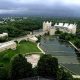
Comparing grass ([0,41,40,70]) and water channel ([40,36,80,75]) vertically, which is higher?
grass ([0,41,40,70])

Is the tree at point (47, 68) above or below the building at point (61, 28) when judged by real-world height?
above

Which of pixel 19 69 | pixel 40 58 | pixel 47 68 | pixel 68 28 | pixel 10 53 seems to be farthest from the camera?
pixel 68 28

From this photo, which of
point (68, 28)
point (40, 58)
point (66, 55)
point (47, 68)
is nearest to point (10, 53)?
point (66, 55)

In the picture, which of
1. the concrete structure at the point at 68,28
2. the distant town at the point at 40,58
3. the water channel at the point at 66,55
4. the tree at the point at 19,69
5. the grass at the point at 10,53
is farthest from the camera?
the concrete structure at the point at 68,28

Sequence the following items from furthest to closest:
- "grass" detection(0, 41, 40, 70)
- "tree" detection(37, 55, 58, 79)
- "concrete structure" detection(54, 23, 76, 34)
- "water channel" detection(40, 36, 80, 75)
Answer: "concrete structure" detection(54, 23, 76, 34) → "water channel" detection(40, 36, 80, 75) → "grass" detection(0, 41, 40, 70) → "tree" detection(37, 55, 58, 79)

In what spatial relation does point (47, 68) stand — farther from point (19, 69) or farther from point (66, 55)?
point (66, 55)

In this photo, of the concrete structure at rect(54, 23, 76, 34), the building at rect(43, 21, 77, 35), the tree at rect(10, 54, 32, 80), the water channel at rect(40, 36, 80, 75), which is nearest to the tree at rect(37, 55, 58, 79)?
the tree at rect(10, 54, 32, 80)

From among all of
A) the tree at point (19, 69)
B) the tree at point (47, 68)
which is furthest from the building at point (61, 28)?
the tree at point (19, 69)

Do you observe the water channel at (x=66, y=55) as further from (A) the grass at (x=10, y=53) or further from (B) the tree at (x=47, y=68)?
(B) the tree at (x=47, y=68)

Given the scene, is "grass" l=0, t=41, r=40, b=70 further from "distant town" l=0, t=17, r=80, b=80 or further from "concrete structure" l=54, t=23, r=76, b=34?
"concrete structure" l=54, t=23, r=76, b=34
